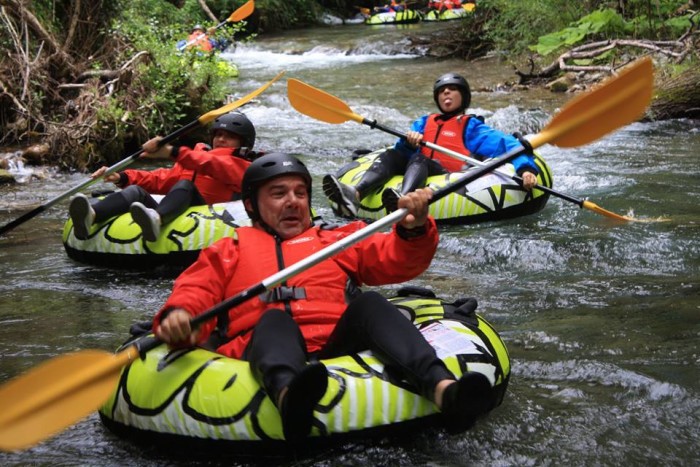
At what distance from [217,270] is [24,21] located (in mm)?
6468

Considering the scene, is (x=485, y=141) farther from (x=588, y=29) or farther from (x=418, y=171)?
(x=588, y=29)

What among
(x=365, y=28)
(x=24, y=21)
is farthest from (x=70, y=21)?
(x=365, y=28)

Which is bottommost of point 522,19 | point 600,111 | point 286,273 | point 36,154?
point 36,154

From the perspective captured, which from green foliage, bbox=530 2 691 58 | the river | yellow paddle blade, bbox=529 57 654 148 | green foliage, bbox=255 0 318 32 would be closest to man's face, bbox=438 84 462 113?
the river

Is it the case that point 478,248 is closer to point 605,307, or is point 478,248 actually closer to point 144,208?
point 605,307

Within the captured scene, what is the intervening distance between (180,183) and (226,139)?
0.42 metres

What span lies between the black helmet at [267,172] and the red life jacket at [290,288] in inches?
5.7

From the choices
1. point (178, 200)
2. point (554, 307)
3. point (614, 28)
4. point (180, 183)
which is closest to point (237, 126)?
point (180, 183)

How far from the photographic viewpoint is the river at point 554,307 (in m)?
2.79

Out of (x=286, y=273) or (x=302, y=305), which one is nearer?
(x=286, y=273)

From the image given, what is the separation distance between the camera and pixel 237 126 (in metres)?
5.42

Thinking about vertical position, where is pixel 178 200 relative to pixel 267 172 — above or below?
below

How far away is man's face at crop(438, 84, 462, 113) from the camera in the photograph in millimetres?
6375

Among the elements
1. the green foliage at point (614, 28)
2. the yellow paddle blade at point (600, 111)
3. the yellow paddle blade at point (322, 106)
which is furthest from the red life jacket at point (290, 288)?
the green foliage at point (614, 28)
